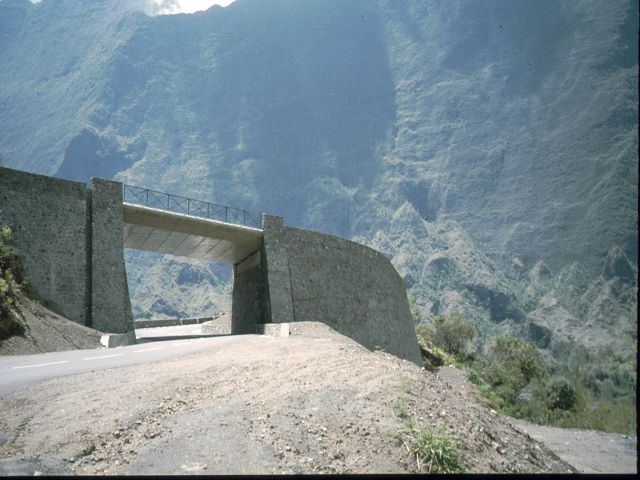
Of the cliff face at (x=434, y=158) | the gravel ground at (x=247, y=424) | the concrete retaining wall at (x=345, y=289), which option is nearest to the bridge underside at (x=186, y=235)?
the concrete retaining wall at (x=345, y=289)

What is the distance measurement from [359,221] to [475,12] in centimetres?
9226

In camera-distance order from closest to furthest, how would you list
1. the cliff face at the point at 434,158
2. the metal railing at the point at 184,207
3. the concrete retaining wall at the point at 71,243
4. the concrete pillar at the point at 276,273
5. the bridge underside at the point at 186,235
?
the concrete retaining wall at the point at 71,243 → the bridge underside at the point at 186,235 → the metal railing at the point at 184,207 → the concrete pillar at the point at 276,273 → the cliff face at the point at 434,158

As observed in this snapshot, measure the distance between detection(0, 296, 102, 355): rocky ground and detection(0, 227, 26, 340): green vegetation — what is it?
30 centimetres

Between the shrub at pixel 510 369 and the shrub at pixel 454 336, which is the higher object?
the shrub at pixel 454 336

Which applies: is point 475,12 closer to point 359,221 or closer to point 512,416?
point 359,221

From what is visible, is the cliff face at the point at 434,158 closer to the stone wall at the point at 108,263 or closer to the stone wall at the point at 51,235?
the stone wall at the point at 108,263

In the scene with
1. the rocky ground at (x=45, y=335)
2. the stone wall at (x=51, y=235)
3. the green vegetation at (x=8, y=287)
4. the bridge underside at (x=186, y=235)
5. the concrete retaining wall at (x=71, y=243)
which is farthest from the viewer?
the bridge underside at (x=186, y=235)

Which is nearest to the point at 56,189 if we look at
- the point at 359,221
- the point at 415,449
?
the point at 415,449

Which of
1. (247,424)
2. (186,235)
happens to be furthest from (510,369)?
(247,424)

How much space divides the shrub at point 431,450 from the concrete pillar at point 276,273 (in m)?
20.7

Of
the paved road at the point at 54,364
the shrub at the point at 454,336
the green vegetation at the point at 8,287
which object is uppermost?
the green vegetation at the point at 8,287

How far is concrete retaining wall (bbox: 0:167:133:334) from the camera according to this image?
19859mm

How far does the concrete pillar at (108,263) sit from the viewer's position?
2127 centimetres

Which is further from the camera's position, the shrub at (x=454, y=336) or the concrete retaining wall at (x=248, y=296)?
the shrub at (x=454, y=336)
